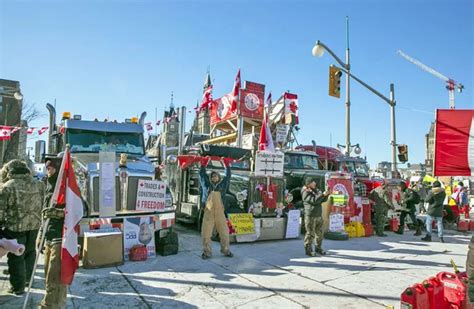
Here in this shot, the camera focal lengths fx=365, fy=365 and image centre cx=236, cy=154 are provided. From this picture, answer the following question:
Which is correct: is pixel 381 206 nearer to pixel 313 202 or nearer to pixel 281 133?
pixel 313 202

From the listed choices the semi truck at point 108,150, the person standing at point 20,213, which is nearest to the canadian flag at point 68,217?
the person standing at point 20,213

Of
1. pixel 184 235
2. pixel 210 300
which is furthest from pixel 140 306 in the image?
pixel 184 235

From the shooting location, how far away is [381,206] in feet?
37.4

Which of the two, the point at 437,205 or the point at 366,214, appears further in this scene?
the point at 366,214

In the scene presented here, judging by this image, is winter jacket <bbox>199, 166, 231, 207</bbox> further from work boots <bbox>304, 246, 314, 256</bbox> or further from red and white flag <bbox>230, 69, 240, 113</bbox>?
red and white flag <bbox>230, 69, 240, 113</bbox>

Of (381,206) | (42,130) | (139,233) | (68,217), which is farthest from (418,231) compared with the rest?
(42,130)

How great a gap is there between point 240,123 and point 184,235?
602 centimetres

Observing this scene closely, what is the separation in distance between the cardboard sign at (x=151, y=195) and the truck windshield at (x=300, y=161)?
263 inches

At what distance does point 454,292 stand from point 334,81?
13333mm

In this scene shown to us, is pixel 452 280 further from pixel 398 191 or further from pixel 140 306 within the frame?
pixel 398 191

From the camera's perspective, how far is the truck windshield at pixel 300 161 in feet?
44.5

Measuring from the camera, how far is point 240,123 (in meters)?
14.8

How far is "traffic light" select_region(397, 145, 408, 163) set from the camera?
1678cm

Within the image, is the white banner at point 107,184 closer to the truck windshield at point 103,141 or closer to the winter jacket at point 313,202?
the truck windshield at point 103,141
